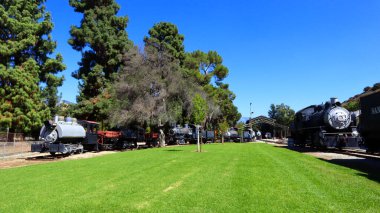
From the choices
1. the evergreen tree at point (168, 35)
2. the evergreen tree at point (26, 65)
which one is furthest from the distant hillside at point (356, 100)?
the evergreen tree at point (26, 65)

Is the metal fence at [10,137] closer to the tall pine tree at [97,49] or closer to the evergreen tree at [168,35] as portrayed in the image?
the tall pine tree at [97,49]

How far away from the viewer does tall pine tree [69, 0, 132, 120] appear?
44.8 meters

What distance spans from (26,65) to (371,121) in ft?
109

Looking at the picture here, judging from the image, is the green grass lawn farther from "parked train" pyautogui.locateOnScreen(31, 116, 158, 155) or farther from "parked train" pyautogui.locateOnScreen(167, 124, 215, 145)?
"parked train" pyautogui.locateOnScreen(167, 124, 215, 145)

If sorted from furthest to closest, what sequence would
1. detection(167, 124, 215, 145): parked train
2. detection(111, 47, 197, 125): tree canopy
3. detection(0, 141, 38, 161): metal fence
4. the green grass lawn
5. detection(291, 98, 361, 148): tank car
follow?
detection(167, 124, 215, 145): parked train → detection(111, 47, 197, 125): tree canopy → detection(0, 141, 38, 161): metal fence → detection(291, 98, 361, 148): tank car → the green grass lawn

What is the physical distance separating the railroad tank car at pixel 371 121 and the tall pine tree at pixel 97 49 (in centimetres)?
3193

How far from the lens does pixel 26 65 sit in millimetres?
35000

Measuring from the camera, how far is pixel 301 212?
6801 millimetres

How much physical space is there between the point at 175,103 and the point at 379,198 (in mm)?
34396

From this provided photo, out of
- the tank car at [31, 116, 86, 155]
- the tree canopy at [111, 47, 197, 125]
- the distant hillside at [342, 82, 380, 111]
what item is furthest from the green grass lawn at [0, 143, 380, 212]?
the distant hillside at [342, 82, 380, 111]

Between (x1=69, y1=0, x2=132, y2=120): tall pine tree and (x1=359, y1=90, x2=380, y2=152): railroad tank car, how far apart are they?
31.9 metres

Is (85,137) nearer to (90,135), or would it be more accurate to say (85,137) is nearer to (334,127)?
(90,135)

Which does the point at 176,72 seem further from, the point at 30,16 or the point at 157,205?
the point at 157,205

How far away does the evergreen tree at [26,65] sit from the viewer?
1300 inches
